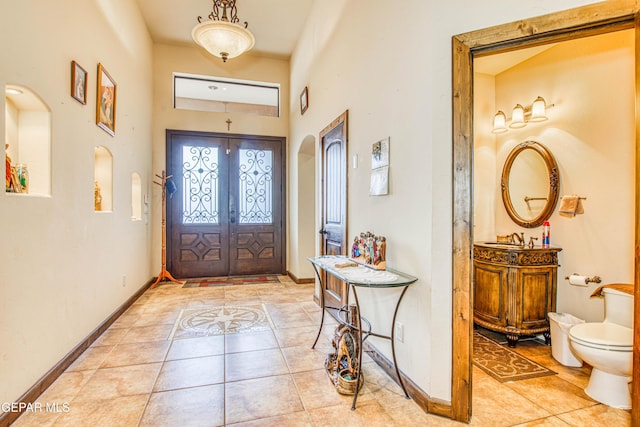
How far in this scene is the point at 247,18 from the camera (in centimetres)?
489

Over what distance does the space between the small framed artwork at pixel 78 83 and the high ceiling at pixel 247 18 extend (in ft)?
7.88

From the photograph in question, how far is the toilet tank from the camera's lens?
229 centimetres

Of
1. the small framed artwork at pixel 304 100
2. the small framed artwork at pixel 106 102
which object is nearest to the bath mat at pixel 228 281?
the small framed artwork at pixel 106 102

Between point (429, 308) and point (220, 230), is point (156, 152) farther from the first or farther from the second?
point (429, 308)

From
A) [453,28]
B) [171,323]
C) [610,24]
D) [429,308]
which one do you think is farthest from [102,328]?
[610,24]

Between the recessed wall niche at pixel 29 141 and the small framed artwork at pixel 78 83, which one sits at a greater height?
the small framed artwork at pixel 78 83

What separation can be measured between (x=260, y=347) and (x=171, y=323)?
122 cm

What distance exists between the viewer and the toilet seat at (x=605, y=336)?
2.01 meters

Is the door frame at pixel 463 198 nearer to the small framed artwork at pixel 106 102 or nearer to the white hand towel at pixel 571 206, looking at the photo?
the white hand towel at pixel 571 206

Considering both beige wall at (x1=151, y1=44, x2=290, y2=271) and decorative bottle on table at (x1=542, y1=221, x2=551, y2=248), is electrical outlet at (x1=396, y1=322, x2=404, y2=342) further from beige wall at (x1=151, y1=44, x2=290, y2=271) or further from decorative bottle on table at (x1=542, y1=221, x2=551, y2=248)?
beige wall at (x1=151, y1=44, x2=290, y2=271)

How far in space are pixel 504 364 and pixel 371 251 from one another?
4.62ft

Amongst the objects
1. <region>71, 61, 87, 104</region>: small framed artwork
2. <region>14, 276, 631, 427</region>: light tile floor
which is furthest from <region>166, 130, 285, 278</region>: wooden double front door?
<region>71, 61, 87, 104</region>: small framed artwork

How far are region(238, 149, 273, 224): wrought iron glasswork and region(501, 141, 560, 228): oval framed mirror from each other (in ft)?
12.8

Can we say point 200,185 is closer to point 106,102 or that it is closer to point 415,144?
point 106,102
